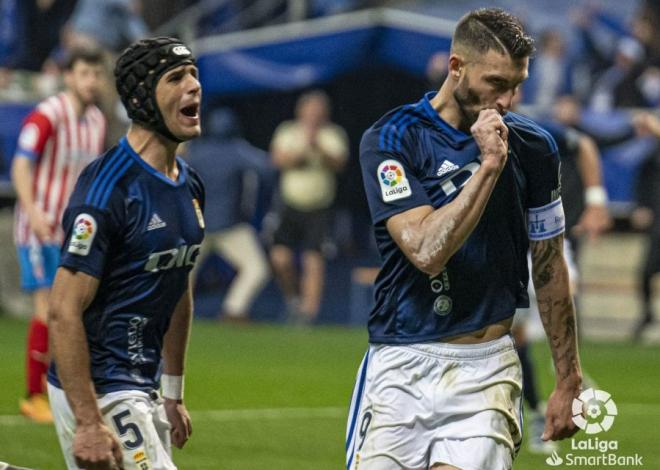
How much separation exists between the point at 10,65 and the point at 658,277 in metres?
8.67

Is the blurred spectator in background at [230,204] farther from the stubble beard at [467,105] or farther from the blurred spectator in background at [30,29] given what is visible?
the stubble beard at [467,105]

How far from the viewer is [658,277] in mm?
19109

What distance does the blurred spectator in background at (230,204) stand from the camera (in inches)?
758

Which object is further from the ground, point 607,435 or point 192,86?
point 192,86

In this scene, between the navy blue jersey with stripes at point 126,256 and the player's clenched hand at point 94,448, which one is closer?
the player's clenched hand at point 94,448

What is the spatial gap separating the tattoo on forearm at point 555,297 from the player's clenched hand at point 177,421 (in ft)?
4.54

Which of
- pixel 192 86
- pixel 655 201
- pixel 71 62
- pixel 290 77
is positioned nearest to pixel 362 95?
pixel 290 77

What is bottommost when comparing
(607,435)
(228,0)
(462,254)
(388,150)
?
(607,435)

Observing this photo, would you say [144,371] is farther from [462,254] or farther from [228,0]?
[228,0]

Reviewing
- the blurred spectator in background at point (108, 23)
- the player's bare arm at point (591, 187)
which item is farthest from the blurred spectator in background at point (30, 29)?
the player's bare arm at point (591, 187)

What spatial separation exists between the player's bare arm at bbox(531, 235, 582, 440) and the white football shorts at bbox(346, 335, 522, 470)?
221 millimetres

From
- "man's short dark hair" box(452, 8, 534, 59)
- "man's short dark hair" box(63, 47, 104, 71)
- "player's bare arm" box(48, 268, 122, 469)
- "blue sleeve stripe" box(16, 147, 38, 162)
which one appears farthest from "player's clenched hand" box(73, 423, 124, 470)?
"blue sleeve stripe" box(16, 147, 38, 162)

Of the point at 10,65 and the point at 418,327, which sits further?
the point at 10,65

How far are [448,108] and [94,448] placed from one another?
1610 millimetres
